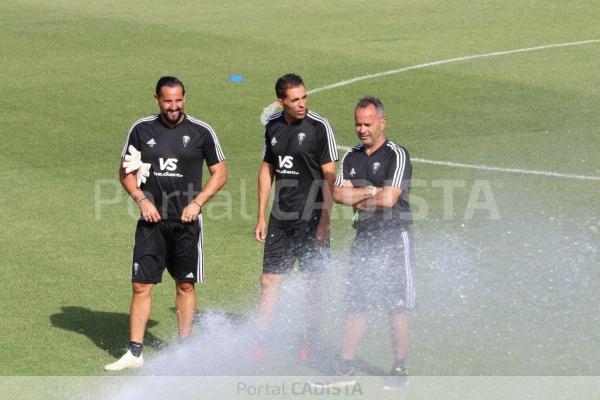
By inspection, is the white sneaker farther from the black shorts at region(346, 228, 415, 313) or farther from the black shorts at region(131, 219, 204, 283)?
the black shorts at region(346, 228, 415, 313)

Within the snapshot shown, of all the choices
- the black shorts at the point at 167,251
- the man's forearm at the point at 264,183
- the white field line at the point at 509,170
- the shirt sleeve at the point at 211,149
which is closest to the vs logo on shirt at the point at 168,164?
the shirt sleeve at the point at 211,149

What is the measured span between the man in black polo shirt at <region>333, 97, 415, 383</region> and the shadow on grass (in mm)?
1965

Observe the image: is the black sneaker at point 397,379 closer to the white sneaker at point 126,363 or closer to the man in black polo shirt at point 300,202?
the man in black polo shirt at point 300,202

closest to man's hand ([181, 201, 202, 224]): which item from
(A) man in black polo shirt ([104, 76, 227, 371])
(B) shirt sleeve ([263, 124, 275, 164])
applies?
(A) man in black polo shirt ([104, 76, 227, 371])

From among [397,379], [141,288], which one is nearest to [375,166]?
[397,379]

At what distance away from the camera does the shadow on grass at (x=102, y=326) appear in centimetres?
1026

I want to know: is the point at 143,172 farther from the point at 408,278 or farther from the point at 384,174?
the point at 408,278

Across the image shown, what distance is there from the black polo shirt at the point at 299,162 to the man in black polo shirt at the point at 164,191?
1.67 feet

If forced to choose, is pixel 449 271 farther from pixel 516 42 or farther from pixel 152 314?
pixel 516 42

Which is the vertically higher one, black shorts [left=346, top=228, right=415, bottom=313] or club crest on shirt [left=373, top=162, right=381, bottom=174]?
club crest on shirt [left=373, top=162, right=381, bottom=174]

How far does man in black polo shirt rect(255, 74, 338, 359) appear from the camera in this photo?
9.81m

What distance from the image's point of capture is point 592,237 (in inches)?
505

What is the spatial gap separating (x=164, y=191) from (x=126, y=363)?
1.43 meters

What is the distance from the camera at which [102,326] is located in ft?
35.2
